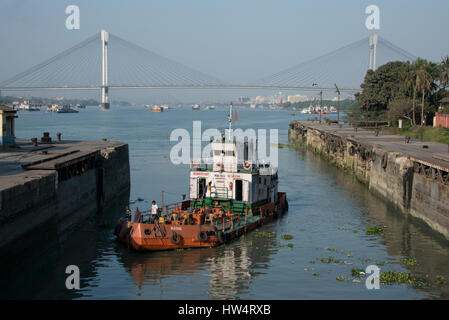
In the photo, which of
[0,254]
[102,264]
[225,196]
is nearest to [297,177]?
[225,196]

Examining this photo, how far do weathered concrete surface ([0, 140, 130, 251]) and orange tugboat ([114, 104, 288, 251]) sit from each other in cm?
380

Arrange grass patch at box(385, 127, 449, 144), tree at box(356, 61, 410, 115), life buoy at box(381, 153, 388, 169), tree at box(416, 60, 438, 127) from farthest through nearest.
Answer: tree at box(356, 61, 410, 115)
tree at box(416, 60, 438, 127)
grass patch at box(385, 127, 449, 144)
life buoy at box(381, 153, 388, 169)

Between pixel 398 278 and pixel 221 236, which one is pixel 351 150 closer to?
pixel 221 236

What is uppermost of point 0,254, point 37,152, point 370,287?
point 37,152

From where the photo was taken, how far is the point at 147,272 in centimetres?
2425

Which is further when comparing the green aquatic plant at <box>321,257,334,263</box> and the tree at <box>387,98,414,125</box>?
the tree at <box>387,98,414,125</box>

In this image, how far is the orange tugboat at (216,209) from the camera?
26500 millimetres

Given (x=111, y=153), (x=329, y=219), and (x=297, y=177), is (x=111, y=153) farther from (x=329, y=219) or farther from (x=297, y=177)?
(x=297, y=177)

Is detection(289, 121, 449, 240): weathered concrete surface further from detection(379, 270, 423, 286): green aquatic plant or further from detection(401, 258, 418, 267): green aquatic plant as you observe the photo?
detection(379, 270, 423, 286): green aquatic plant

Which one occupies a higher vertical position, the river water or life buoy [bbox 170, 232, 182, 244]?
life buoy [bbox 170, 232, 182, 244]

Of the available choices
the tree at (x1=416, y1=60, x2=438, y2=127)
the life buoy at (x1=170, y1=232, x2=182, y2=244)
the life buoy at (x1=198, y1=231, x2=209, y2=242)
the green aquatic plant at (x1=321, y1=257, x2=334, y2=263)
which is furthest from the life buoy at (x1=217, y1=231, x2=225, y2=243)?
the tree at (x1=416, y1=60, x2=438, y2=127)

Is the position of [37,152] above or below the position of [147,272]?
above

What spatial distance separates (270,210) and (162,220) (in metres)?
9.42

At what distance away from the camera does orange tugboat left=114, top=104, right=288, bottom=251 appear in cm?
2650
